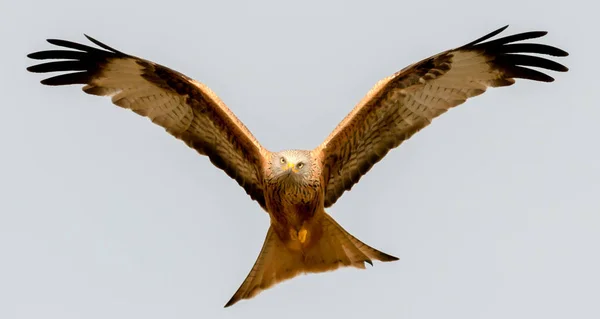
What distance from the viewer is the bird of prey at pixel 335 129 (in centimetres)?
1755

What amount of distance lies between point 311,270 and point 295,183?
1.32 m

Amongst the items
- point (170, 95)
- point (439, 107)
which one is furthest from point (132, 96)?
point (439, 107)

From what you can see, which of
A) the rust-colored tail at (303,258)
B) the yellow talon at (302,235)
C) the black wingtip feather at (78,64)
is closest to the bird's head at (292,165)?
the yellow talon at (302,235)

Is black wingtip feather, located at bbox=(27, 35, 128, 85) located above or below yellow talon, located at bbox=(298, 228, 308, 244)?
above

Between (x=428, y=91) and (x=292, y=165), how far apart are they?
183cm

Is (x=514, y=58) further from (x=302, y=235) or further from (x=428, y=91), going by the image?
(x=302, y=235)

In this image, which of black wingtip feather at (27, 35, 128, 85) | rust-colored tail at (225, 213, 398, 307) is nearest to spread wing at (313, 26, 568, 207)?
rust-colored tail at (225, 213, 398, 307)

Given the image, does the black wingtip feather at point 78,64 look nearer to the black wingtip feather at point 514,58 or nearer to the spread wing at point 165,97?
the spread wing at point 165,97

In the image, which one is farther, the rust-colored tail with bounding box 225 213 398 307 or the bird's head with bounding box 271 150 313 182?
the rust-colored tail with bounding box 225 213 398 307

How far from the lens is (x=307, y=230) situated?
57.5 feet

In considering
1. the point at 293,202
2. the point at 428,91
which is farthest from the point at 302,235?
the point at 428,91

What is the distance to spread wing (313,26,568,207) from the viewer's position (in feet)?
57.8

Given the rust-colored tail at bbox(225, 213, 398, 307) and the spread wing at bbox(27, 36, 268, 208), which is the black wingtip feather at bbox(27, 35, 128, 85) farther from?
the rust-colored tail at bbox(225, 213, 398, 307)

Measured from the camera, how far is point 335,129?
1745 cm
